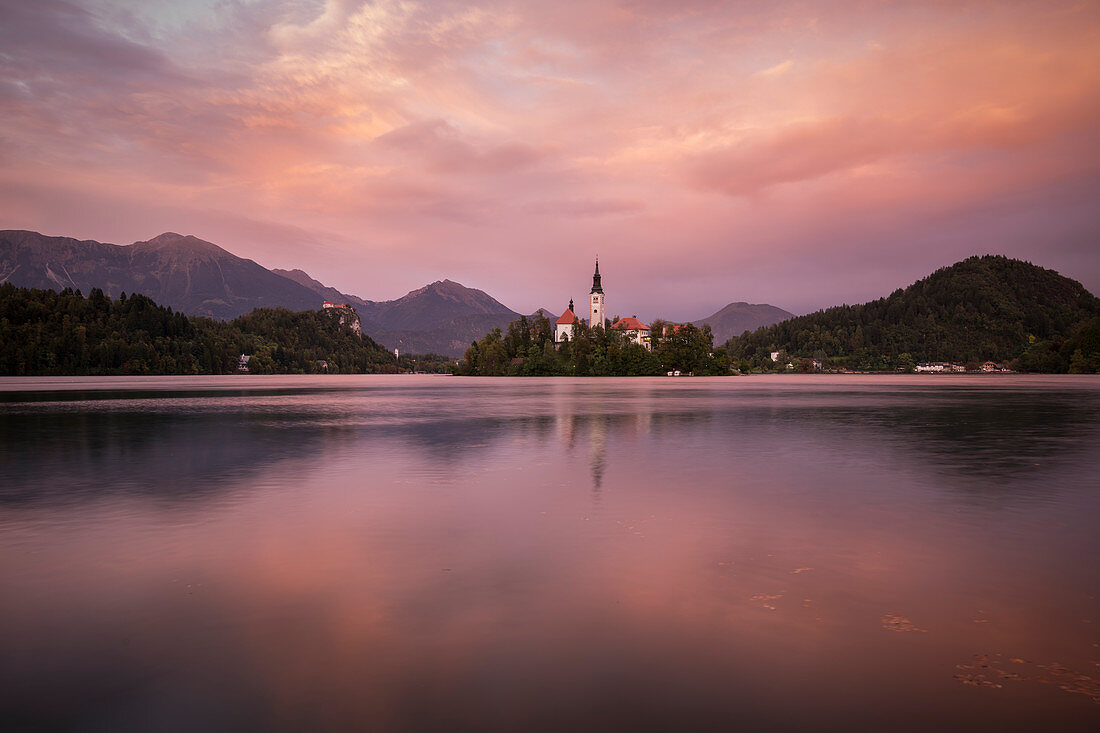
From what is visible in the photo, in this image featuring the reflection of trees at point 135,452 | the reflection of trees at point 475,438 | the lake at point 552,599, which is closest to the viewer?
the lake at point 552,599

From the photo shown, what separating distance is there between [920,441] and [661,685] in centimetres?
2831

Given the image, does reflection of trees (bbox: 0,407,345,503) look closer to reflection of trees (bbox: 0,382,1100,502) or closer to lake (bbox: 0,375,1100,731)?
reflection of trees (bbox: 0,382,1100,502)

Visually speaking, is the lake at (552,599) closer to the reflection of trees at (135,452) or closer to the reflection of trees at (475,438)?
the reflection of trees at (135,452)

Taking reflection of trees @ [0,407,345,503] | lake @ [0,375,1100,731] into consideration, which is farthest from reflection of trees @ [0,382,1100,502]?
lake @ [0,375,1100,731]

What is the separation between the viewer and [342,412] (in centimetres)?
5138

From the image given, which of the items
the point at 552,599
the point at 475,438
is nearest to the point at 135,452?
the point at 475,438

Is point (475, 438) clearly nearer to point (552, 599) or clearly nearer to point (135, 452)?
point (135, 452)

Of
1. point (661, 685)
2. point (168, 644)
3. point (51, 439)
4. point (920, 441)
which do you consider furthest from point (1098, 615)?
point (51, 439)

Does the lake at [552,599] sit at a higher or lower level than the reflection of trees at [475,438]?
higher

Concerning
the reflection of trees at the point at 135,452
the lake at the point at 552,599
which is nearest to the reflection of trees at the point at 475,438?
the reflection of trees at the point at 135,452

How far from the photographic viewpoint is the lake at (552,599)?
591 centimetres

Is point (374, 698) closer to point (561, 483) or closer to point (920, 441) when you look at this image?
point (561, 483)

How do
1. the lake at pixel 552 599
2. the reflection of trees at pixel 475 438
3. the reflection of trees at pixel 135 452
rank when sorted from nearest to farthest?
the lake at pixel 552 599, the reflection of trees at pixel 135 452, the reflection of trees at pixel 475 438

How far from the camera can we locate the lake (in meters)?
5.91
